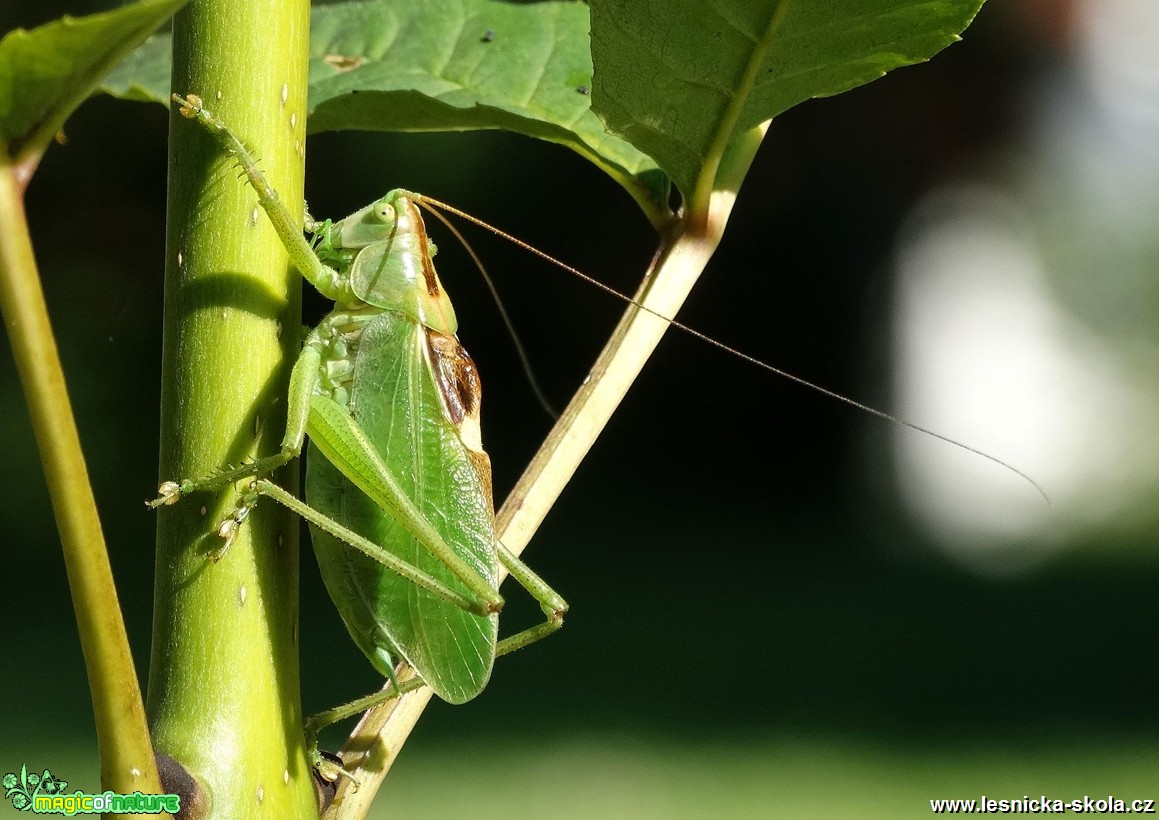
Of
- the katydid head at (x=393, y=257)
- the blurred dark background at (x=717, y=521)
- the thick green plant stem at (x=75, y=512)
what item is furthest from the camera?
the blurred dark background at (x=717, y=521)

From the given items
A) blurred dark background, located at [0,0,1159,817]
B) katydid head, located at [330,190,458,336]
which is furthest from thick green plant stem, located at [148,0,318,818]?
blurred dark background, located at [0,0,1159,817]

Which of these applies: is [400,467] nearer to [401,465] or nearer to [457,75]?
[401,465]

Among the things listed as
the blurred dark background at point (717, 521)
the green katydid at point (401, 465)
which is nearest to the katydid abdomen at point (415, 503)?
the green katydid at point (401, 465)

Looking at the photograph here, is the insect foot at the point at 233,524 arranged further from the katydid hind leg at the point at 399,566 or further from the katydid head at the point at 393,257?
the katydid head at the point at 393,257

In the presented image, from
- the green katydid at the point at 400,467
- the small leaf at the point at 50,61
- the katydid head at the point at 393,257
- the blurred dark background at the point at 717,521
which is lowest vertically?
the small leaf at the point at 50,61

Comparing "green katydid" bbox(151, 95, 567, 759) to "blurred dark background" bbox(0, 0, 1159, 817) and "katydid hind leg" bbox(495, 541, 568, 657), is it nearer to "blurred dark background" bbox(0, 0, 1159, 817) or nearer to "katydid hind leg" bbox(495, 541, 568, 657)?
"katydid hind leg" bbox(495, 541, 568, 657)

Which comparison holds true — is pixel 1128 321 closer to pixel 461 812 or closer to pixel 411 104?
pixel 461 812
